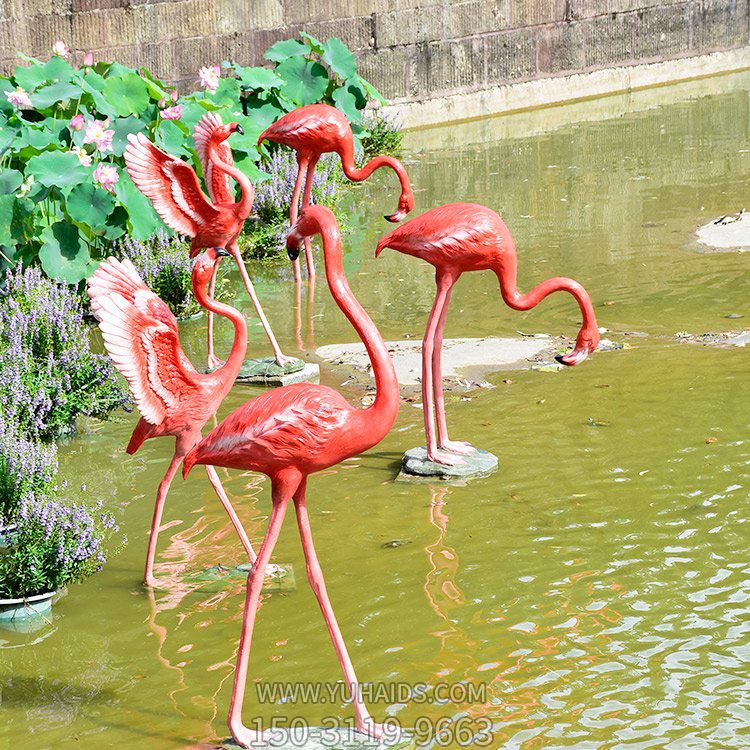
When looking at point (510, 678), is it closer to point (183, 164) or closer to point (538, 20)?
point (183, 164)

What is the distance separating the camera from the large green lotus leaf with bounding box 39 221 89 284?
7613 millimetres

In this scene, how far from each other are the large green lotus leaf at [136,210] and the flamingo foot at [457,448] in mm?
3257

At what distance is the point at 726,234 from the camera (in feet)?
31.0

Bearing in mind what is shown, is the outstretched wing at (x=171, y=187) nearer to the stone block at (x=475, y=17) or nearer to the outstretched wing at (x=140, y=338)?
the outstretched wing at (x=140, y=338)

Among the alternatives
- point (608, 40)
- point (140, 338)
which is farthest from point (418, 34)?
point (140, 338)

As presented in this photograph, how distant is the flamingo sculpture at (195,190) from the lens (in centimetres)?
616

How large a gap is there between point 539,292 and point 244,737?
7.82 ft

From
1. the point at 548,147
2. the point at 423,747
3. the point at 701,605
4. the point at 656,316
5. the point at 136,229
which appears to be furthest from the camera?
the point at 548,147

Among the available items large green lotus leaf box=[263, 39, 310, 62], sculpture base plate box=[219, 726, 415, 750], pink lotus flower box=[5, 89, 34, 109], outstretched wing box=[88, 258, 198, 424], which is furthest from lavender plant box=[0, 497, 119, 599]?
large green lotus leaf box=[263, 39, 310, 62]

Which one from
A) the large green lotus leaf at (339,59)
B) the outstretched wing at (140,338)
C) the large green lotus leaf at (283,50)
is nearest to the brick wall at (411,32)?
the large green lotus leaf at (283,50)

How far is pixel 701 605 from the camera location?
435cm

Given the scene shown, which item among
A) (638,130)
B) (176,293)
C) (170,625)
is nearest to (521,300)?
(170,625)

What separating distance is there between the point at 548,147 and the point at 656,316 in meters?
6.52

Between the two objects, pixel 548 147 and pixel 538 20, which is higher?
pixel 538 20
